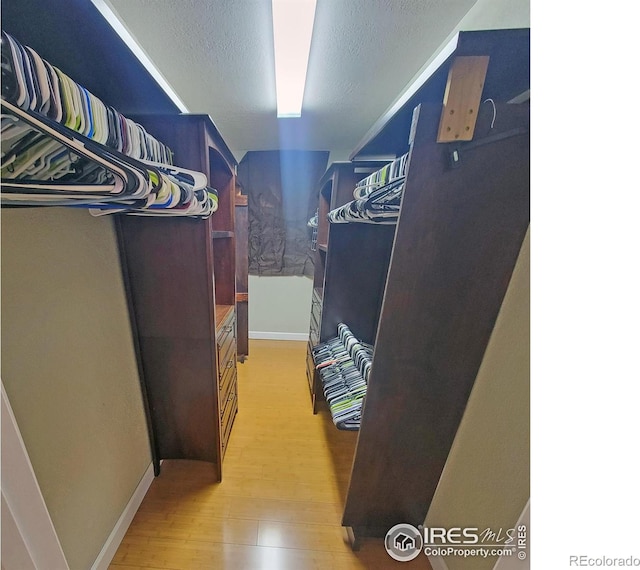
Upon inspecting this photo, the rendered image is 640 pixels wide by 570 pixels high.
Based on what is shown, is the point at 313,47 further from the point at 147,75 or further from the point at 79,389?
the point at 79,389

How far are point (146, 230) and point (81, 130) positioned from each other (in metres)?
0.50

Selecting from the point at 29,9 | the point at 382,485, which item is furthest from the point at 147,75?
the point at 382,485

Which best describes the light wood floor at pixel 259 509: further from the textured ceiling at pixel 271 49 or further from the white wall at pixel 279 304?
the textured ceiling at pixel 271 49

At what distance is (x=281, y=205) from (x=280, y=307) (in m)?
1.22

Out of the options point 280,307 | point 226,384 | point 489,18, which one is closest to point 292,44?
point 489,18

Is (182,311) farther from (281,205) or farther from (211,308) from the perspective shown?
(281,205)

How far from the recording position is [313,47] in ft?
3.76

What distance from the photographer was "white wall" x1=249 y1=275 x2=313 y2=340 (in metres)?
3.09

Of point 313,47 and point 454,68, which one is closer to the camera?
point 454,68

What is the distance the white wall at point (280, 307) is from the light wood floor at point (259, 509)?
139 centimetres

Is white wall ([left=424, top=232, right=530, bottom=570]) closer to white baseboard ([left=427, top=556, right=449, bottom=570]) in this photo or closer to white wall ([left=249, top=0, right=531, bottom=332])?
white baseboard ([left=427, top=556, right=449, bottom=570])

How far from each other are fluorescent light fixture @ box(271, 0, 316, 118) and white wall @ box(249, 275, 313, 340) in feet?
6.14

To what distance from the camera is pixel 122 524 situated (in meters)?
1.10
